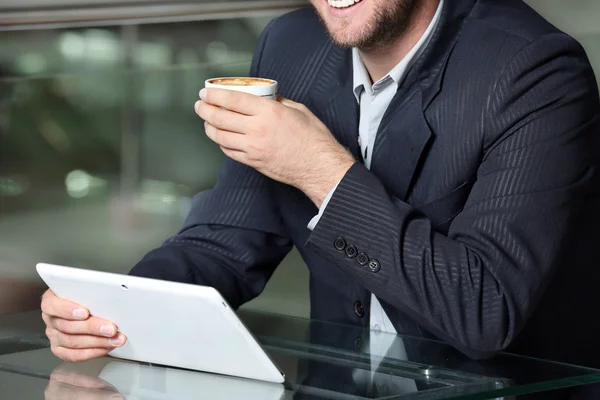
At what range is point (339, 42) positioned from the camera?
145cm

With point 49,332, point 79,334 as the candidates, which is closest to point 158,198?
point 49,332

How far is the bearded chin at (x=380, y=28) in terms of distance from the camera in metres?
1.44

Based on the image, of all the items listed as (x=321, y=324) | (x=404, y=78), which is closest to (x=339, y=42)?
(x=404, y=78)

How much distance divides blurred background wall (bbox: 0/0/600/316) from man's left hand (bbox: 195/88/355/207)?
160 centimetres

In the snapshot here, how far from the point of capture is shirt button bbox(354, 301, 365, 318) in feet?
4.86

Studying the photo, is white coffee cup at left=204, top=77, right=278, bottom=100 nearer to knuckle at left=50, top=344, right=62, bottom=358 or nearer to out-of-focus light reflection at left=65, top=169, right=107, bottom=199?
knuckle at left=50, top=344, right=62, bottom=358

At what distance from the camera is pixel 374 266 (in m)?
1.22

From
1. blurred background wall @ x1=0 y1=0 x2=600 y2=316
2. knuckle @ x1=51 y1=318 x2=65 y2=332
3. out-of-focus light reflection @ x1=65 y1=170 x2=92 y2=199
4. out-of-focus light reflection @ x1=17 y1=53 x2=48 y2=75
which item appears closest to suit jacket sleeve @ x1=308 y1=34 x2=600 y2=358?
knuckle @ x1=51 y1=318 x2=65 y2=332

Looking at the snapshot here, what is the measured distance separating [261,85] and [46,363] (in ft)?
1.39

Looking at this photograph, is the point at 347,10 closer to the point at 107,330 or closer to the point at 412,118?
the point at 412,118

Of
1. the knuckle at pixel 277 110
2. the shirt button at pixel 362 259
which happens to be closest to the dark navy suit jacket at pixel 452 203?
the shirt button at pixel 362 259

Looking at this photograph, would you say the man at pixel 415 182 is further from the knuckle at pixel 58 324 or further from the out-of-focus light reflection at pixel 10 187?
the out-of-focus light reflection at pixel 10 187

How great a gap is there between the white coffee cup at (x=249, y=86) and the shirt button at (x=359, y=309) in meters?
0.39

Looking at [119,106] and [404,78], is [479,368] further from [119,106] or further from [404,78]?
[119,106]
